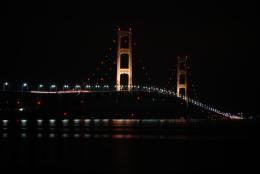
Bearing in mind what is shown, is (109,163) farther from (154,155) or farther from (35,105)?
(35,105)

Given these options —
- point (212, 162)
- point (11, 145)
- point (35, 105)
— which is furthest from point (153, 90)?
point (212, 162)

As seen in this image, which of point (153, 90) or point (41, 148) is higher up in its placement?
point (153, 90)

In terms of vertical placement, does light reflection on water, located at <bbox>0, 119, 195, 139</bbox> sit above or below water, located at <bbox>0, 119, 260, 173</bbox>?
above

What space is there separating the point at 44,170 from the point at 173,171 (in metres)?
3.24

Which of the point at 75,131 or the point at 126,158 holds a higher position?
the point at 75,131

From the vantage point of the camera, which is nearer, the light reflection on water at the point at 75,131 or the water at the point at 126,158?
the water at the point at 126,158

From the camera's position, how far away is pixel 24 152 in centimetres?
1944

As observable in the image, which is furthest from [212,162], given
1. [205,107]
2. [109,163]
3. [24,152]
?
[205,107]

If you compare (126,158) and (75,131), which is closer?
(126,158)

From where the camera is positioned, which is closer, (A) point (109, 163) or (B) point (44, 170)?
(B) point (44, 170)

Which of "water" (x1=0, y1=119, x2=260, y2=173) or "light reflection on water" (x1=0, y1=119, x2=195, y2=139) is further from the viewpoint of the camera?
"light reflection on water" (x1=0, y1=119, x2=195, y2=139)

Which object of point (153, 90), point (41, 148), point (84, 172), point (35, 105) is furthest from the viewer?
point (35, 105)

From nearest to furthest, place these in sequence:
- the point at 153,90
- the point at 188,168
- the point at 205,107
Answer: the point at 188,168 < the point at 153,90 < the point at 205,107

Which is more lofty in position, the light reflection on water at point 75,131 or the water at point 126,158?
the light reflection on water at point 75,131
